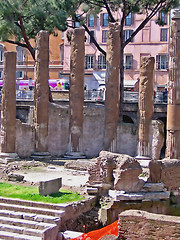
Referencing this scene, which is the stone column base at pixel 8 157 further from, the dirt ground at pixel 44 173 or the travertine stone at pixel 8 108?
the dirt ground at pixel 44 173

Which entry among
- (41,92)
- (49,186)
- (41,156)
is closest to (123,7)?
(41,92)

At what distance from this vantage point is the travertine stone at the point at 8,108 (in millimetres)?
21781

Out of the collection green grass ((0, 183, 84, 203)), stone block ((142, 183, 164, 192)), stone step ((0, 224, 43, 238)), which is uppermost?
stone block ((142, 183, 164, 192))

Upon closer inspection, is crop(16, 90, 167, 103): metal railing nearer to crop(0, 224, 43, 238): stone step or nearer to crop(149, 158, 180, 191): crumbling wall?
Result: crop(149, 158, 180, 191): crumbling wall

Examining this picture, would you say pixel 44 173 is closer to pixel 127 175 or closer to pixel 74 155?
pixel 74 155

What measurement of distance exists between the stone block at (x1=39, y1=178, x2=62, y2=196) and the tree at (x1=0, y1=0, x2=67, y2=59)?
12.3m

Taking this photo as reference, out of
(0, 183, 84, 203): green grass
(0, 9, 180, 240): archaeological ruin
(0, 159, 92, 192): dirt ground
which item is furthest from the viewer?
(0, 159, 92, 192): dirt ground

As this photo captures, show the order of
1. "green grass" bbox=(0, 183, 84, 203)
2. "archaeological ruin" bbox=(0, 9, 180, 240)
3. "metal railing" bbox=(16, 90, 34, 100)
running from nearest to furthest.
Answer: "archaeological ruin" bbox=(0, 9, 180, 240) → "green grass" bbox=(0, 183, 84, 203) → "metal railing" bbox=(16, 90, 34, 100)

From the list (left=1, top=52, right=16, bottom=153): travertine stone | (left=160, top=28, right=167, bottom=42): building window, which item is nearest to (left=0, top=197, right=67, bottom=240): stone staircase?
(left=1, top=52, right=16, bottom=153): travertine stone

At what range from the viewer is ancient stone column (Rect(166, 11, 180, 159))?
20.1 m

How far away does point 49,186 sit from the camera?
47.4ft

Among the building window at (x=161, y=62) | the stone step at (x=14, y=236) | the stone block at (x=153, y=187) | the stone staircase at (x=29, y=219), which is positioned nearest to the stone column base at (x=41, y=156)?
the stone block at (x=153, y=187)

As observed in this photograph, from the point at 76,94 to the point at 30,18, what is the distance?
21.0 feet

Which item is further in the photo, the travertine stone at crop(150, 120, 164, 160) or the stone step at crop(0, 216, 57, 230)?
the travertine stone at crop(150, 120, 164, 160)
